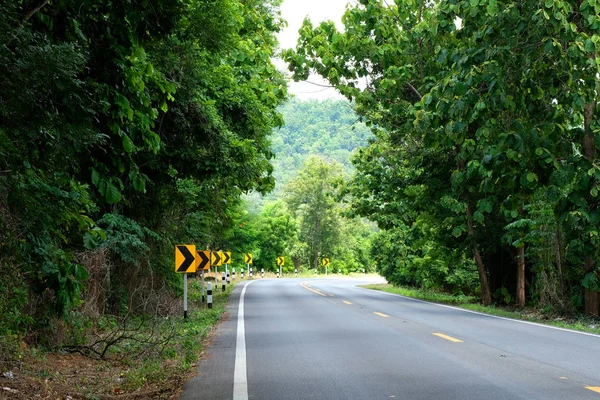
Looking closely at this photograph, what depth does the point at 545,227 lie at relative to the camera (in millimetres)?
19672

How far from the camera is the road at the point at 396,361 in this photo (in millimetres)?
7352

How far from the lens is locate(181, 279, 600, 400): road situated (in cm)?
735

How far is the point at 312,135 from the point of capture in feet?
560

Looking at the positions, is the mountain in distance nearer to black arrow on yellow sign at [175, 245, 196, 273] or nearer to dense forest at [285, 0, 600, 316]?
dense forest at [285, 0, 600, 316]

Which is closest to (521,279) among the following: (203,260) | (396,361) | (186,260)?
(203,260)

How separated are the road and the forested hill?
438 ft

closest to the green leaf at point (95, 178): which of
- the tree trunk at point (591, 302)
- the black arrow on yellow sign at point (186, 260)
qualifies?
the black arrow on yellow sign at point (186, 260)

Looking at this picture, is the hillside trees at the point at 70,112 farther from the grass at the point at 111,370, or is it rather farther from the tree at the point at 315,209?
the tree at the point at 315,209

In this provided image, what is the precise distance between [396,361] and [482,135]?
3.46 m

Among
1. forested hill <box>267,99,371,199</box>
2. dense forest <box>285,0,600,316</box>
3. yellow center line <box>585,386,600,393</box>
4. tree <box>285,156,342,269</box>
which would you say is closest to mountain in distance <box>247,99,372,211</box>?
forested hill <box>267,99,371,199</box>

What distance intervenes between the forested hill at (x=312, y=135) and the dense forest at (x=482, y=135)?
110384 millimetres

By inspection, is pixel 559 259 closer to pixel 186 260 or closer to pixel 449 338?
pixel 449 338

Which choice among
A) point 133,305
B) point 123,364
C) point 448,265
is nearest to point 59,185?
point 123,364

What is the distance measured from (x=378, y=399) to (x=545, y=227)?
14.3 m
